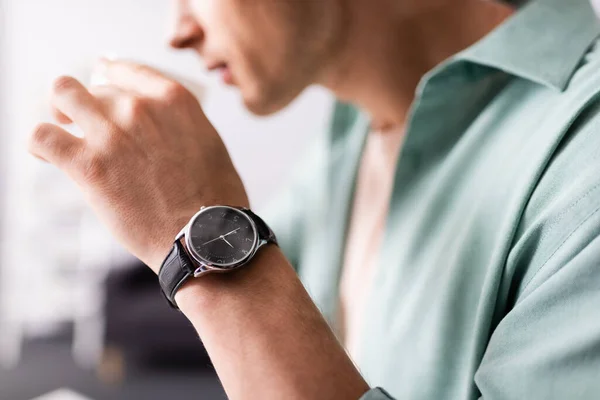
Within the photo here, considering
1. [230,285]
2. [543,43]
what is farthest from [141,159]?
[543,43]

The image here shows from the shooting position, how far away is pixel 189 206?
0.55 meters

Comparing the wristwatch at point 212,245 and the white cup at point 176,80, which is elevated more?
the white cup at point 176,80

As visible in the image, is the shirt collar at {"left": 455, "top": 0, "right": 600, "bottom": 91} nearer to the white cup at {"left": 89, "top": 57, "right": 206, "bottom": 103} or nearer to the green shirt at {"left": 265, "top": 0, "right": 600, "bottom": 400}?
the green shirt at {"left": 265, "top": 0, "right": 600, "bottom": 400}

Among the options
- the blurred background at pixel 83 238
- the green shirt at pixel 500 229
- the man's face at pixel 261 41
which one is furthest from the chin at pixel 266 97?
the blurred background at pixel 83 238

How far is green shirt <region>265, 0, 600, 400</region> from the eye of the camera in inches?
18.0

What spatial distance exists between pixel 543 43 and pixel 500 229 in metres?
0.21

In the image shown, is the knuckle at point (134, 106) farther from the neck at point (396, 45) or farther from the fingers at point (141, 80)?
the neck at point (396, 45)

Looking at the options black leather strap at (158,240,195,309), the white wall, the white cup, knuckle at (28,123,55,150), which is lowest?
the white wall

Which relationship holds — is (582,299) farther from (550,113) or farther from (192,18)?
(192,18)

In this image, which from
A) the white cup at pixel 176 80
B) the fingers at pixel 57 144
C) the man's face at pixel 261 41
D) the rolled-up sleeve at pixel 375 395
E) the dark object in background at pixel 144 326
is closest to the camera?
the rolled-up sleeve at pixel 375 395

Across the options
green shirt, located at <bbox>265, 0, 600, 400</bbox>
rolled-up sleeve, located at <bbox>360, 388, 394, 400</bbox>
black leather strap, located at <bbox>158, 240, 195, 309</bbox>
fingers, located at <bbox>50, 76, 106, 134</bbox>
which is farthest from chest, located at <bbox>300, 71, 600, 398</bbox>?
fingers, located at <bbox>50, 76, 106, 134</bbox>

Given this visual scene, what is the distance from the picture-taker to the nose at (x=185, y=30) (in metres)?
0.86

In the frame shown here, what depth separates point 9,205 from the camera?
1514 mm

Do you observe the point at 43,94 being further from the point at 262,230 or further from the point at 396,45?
the point at 262,230
